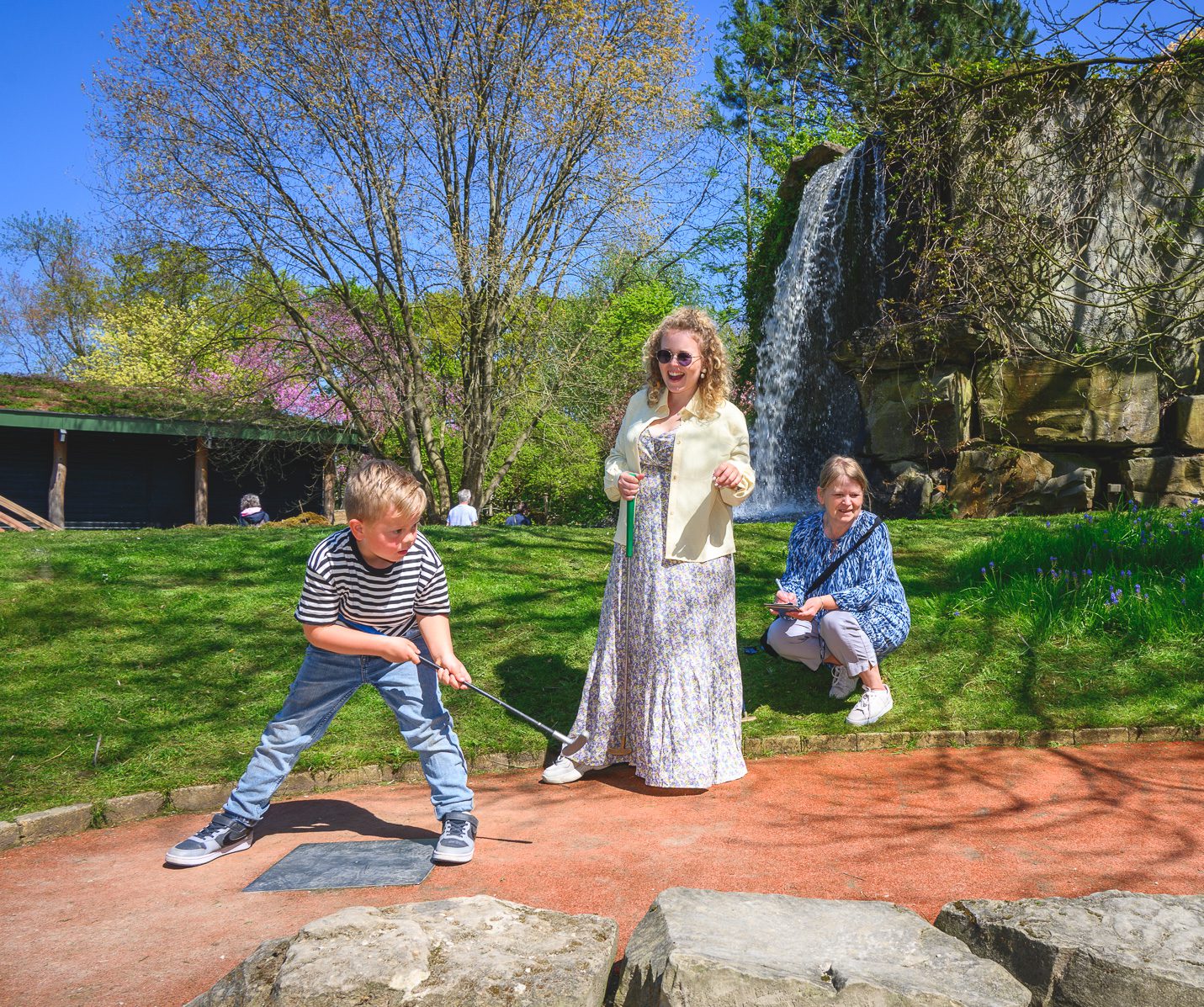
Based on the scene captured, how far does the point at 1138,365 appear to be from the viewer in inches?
523

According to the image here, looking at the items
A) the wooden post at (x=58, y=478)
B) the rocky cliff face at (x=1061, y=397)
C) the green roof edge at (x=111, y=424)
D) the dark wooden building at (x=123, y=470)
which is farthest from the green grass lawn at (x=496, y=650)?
the wooden post at (x=58, y=478)

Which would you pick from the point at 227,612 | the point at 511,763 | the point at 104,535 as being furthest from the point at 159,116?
the point at 511,763

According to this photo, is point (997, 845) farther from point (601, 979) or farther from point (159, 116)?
point (159, 116)

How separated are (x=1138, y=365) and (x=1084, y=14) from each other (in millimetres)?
7519

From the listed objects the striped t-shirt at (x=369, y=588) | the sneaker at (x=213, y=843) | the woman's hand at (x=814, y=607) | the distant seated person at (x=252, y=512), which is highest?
the striped t-shirt at (x=369, y=588)

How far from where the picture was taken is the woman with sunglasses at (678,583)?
457 centimetres

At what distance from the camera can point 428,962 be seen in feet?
7.43

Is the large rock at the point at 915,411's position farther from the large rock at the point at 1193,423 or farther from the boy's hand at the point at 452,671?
the boy's hand at the point at 452,671

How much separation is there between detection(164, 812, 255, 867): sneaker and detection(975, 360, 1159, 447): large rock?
11950 mm

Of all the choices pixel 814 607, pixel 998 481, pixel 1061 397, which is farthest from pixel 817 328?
pixel 814 607

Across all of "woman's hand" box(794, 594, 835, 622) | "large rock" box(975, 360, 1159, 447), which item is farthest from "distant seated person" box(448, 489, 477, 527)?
"woman's hand" box(794, 594, 835, 622)

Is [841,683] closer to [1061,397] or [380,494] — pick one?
[380,494]

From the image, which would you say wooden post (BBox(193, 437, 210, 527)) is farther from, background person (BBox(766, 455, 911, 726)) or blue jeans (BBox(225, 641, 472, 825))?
blue jeans (BBox(225, 641, 472, 825))

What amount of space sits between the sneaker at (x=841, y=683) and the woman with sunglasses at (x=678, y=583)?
1.09 meters
